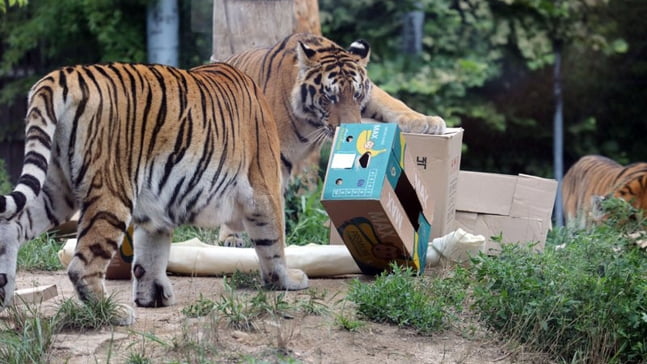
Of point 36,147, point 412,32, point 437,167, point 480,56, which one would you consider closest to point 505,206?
point 437,167

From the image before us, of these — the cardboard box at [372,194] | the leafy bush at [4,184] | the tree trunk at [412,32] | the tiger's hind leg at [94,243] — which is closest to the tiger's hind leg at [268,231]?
the cardboard box at [372,194]

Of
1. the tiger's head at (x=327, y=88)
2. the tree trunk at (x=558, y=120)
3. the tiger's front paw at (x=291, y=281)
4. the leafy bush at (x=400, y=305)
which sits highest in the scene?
the tiger's head at (x=327, y=88)

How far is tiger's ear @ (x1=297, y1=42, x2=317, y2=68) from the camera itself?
6.41m

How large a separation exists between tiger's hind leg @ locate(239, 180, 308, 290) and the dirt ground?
19.3 inches

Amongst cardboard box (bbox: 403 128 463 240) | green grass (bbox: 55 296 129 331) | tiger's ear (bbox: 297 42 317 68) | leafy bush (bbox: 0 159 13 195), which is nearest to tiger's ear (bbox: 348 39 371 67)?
tiger's ear (bbox: 297 42 317 68)

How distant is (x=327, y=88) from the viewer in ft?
21.1

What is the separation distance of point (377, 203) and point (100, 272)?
1.31m

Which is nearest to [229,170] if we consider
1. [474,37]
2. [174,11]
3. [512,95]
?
[174,11]

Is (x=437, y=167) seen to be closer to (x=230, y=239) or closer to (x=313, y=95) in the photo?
(x=313, y=95)

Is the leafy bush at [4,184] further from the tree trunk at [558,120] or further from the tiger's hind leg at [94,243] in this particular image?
the tree trunk at [558,120]

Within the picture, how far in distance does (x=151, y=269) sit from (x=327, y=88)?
1.91m

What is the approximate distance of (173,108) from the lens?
15.6ft

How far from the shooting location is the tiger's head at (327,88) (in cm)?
643

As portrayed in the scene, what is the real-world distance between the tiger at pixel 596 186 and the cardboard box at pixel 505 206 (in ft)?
5.83
